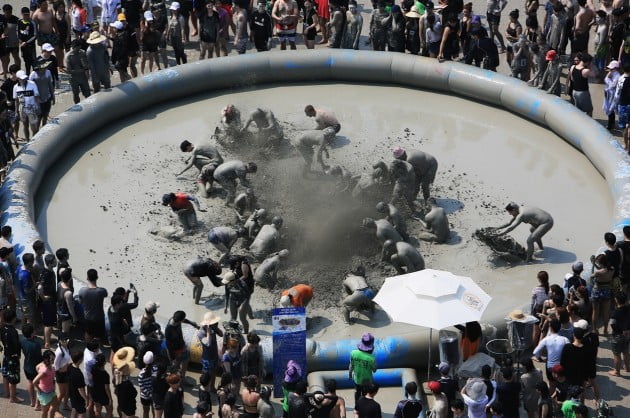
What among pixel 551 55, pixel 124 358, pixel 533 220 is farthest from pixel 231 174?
pixel 551 55

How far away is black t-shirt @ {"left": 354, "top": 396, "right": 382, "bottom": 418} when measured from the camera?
14.0m

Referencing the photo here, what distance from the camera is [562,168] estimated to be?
70.0 ft

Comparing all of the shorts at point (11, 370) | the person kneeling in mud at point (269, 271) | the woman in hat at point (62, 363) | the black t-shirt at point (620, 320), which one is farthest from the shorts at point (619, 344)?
the shorts at point (11, 370)

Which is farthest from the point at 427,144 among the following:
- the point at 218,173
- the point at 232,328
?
the point at 232,328

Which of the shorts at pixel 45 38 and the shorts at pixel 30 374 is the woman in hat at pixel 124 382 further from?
the shorts at pixel 45 38

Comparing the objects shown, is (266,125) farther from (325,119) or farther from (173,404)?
(173,404)

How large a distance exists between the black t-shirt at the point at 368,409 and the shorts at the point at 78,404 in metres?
3.25

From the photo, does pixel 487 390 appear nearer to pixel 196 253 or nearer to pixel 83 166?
pixel 196 253

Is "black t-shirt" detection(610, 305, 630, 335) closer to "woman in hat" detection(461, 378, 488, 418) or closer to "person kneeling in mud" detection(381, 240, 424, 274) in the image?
"woman in hat" detection(461, 378, 488, 418)

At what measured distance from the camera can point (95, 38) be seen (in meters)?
22.5

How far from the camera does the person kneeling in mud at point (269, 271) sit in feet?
57.6

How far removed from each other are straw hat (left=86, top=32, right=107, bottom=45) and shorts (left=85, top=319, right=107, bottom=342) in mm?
7562

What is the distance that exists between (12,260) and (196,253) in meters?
2.89

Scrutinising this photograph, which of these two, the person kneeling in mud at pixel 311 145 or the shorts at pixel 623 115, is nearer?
the person kneeling in mud at pixel 311 145
